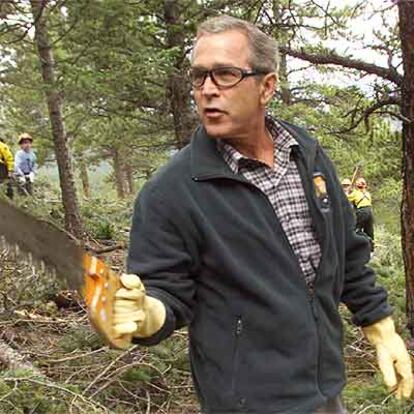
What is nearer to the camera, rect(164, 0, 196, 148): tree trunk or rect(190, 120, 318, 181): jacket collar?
rect(190, 120, 318, 181): jacket collar

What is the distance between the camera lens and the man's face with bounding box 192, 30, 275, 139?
2105mm

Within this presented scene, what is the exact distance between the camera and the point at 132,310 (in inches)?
68.3

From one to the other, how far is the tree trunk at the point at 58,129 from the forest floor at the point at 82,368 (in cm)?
408

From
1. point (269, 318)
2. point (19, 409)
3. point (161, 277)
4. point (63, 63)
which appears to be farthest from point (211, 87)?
point (63, 63)

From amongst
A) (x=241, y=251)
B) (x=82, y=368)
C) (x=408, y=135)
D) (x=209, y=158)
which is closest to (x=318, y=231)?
(x=241, y=251)

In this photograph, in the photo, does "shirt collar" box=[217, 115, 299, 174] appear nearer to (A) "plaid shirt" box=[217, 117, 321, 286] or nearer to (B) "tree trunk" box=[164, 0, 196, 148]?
(A) "plaid shirt" box=[217, 117, 321, 286]

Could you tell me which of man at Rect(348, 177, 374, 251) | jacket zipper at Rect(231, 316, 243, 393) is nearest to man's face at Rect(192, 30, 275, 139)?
jacket zipper at Rect(231, 316, 243, 393)

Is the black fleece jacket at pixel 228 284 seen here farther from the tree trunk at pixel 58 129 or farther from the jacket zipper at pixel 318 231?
the tree trunk at pixel 58 129

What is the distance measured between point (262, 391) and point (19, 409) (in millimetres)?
2442

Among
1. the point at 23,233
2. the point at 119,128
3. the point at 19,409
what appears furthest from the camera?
the point at 119,128

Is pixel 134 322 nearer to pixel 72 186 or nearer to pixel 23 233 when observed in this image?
pixel 23 233

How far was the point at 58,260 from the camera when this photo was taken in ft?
5.43

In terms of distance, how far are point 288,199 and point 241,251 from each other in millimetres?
285

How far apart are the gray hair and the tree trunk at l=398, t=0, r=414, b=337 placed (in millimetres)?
3608
